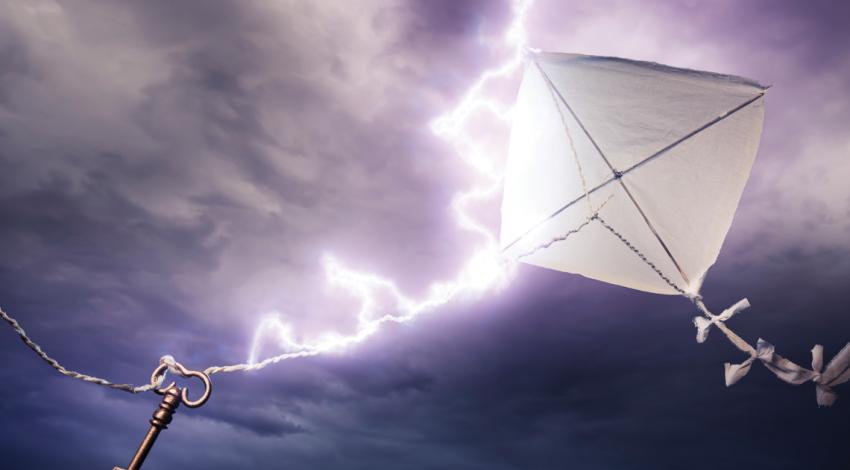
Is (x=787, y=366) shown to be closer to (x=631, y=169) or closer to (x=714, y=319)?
(x=714, y=319)

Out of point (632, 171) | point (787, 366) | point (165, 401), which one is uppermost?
point (632, 171)

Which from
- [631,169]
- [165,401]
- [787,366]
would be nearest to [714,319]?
[787,366]

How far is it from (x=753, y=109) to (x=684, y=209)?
1804 millimetres

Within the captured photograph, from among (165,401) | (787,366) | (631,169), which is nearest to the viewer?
(165,401)

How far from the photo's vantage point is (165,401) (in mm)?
2367

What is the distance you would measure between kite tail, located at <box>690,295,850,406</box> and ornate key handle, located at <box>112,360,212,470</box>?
21.3 ft

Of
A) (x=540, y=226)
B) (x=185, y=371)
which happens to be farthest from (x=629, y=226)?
(x=185, y=371)

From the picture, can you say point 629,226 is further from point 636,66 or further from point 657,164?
point 636,66

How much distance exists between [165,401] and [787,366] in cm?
738

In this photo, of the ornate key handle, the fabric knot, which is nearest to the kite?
the fabric knot

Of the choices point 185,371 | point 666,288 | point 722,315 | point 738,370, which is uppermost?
point 666,288

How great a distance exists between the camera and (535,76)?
698 centimetres

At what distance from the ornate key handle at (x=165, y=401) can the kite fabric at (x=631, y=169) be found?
539 cm

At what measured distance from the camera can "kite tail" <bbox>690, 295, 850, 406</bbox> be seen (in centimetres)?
525
